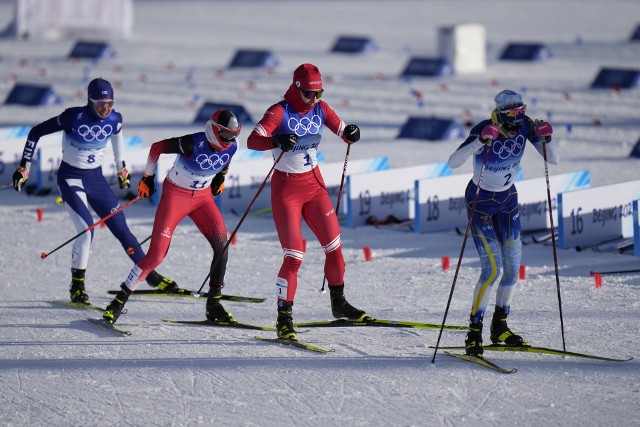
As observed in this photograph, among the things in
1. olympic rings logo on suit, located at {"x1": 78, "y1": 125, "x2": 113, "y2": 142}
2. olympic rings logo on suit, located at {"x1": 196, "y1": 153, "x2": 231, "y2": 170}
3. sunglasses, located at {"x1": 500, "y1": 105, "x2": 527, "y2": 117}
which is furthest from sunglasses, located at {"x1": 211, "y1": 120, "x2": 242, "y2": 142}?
sunglasses, located at {"x1": 500, "y1": 105, "x2": 527, "y2": 117}

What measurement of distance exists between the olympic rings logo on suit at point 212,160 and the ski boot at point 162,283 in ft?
5.48

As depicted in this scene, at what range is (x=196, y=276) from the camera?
1222 cm

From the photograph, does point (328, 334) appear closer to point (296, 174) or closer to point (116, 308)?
point (296, 174)

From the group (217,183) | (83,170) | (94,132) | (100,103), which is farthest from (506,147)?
(83,170)

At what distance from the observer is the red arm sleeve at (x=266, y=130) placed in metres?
9.35

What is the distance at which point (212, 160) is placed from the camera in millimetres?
9945

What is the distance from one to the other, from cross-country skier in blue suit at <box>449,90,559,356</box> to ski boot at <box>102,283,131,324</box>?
9.32ft

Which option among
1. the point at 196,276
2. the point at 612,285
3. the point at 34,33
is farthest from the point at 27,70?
the point at 612,285

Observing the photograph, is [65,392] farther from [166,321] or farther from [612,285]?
[612,285]

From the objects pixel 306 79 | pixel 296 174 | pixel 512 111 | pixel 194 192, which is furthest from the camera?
pixel 194 192

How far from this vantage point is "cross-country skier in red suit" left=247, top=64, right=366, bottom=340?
941cm

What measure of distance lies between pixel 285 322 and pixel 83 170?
2.63m

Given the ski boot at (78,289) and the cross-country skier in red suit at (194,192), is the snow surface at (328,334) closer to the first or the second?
the ski boot at (78,289)

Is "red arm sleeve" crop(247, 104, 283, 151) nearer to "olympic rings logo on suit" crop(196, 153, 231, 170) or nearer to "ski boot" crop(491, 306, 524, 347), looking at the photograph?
"olympic rings logo on suit" crop(196, 153, 231, 170)
